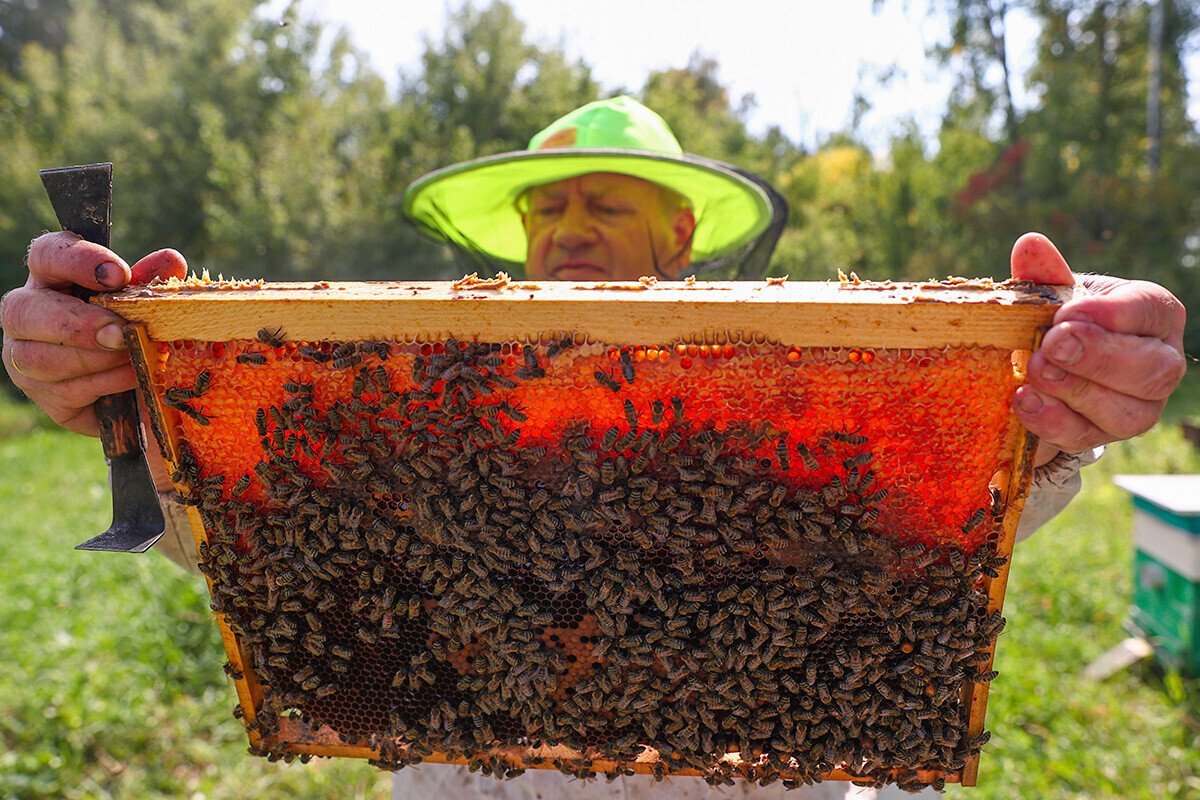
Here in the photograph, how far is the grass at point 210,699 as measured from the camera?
432 cm

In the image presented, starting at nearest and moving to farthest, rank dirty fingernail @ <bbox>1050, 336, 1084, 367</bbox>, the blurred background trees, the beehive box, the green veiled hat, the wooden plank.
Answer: dirty fingernail @ <bbox>1050, 336, 1084, 367</bbox>, the wooden plank, the beehive box, the green veiled hat, the blurred background trees

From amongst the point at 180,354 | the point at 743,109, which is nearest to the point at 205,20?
the point at 743,109

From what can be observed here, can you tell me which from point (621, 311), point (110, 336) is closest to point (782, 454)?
point (621, 311)

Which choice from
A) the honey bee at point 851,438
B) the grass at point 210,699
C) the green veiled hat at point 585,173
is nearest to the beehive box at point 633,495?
the honey bee at point 851,438

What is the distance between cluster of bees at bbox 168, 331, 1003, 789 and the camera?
5.67ft

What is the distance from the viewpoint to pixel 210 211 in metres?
17.2

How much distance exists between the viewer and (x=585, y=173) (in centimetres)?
337

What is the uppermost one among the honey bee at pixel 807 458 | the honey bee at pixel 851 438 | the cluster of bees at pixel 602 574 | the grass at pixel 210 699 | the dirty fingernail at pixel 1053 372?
the dirty fingernail at pixel 1053 372

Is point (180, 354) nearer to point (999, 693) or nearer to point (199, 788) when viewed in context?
point (199, 788)

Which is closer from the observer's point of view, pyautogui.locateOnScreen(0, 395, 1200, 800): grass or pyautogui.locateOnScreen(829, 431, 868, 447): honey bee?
pyautogui.locateOnScreen(829, 431, 868, 447): honey bee

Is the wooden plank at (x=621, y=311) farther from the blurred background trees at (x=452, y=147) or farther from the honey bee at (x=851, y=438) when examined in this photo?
the blurred background trees at (x=452, y=147)

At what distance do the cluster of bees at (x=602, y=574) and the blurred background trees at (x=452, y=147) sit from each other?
15.4 metres

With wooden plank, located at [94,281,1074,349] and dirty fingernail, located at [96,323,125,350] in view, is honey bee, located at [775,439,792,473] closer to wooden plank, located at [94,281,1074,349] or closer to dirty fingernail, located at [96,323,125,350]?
wooden plank, located at [94,281,1074,349]

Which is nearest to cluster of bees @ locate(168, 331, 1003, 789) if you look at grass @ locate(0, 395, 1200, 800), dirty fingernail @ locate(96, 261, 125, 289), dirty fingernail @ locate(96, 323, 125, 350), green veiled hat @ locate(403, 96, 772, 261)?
dirty fingernail @ locate(96, 323, 125, 350)
